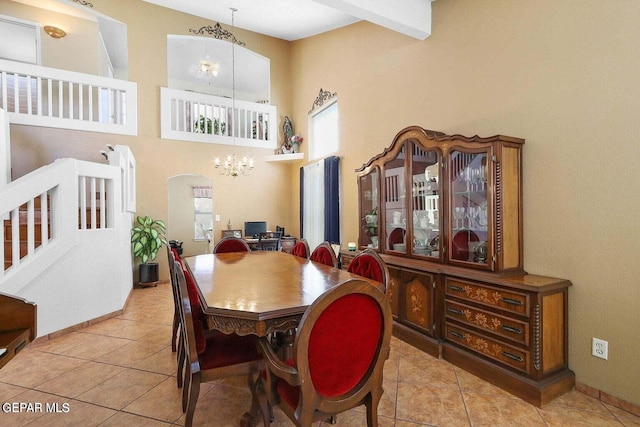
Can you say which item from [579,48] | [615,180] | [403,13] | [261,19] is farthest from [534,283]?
[261,19]

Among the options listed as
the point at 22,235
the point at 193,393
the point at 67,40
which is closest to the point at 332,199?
the point at 193,393

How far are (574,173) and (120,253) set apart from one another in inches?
188

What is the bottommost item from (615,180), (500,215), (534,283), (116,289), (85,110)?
(116,289)

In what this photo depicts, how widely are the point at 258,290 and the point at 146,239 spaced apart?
4.40 metres

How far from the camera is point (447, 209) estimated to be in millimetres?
2850

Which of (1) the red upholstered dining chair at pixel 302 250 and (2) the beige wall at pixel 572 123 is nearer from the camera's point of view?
(2) the beige wall at pixel 572 123

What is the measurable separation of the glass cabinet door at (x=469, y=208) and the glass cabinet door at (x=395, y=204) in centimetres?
55

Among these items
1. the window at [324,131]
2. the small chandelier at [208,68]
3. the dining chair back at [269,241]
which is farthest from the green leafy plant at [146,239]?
the small chandelier at [208,68]

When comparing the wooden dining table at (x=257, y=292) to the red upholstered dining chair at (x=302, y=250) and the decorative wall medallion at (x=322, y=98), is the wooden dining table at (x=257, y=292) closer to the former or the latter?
the red upholstered dining chair at (x=302, y=250)

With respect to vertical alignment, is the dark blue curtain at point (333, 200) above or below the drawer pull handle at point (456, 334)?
above

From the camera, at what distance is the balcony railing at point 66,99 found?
5.05 m

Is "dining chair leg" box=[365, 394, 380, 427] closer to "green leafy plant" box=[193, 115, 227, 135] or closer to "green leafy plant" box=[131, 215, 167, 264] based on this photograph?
"green leafy plant" box=[131, 215, 167, 264]

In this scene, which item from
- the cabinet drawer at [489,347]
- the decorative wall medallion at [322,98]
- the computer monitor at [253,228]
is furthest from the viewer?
the computer monitor at [253,228]

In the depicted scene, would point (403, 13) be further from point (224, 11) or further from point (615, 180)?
point (224, 11)
